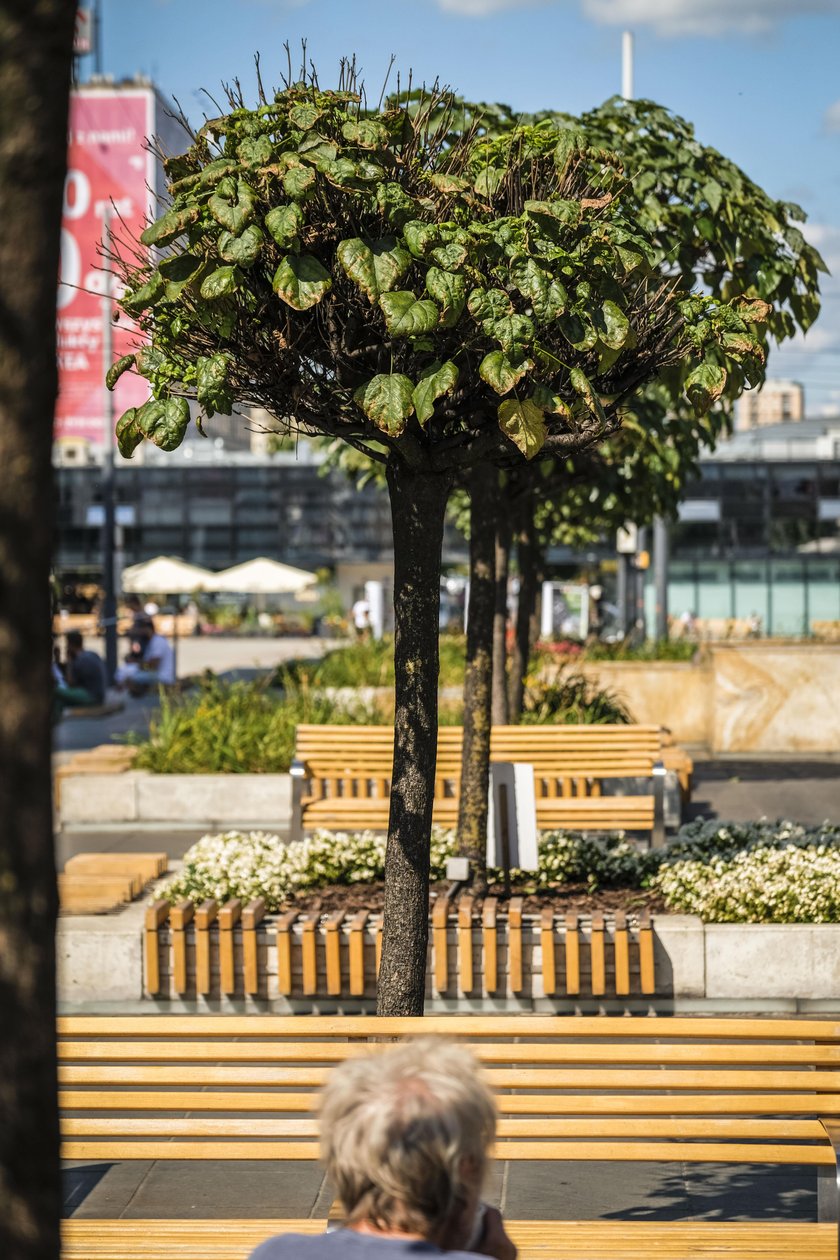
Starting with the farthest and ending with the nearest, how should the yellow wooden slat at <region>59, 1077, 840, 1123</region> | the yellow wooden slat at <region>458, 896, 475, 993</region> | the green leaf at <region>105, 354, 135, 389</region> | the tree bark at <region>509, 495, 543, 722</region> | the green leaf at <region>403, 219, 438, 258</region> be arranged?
the tree bark at <region>509, 495, 543, 722</region>
the yellow wooden slat at <region>458, 896, 475, 993</region>
the green leaf at <region>105, 354, 135, 389</region>
the green leaf at <region>403, 219, 438, 258</region>
the yellow wooden slat at <region>59, 1077, 840, 1123</region>

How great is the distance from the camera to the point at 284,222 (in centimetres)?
469

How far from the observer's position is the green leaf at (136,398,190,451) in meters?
4.80

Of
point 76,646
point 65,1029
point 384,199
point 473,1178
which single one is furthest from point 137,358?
point 76,646

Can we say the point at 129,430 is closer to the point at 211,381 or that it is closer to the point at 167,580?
the point at 211,381

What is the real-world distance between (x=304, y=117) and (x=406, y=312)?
77 cm

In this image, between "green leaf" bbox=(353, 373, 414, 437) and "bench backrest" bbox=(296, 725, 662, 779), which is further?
"bench backrest" bbox=(296, 725, 662, 779)

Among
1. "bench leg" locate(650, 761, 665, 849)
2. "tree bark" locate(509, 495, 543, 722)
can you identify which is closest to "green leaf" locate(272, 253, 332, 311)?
"bench leg" locate(650, 761, 665, 849)

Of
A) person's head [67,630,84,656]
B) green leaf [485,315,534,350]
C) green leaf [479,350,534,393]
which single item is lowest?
person's head [67,630,84,656]

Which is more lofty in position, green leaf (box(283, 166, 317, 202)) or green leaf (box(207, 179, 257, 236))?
green leaf (box(283, 166, 317, 202))

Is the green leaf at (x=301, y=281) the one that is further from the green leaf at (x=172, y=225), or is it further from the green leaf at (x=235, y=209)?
the green leaf at (x=172, y=225)

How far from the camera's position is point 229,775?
1313 centimetres

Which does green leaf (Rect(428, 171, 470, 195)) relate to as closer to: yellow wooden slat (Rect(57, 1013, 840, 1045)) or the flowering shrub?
yellow wooden slat (Rect(57, 1013, 840, 1045))

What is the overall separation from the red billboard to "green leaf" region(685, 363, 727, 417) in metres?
50.3

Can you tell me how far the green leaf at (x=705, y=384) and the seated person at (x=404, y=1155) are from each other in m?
3.14
